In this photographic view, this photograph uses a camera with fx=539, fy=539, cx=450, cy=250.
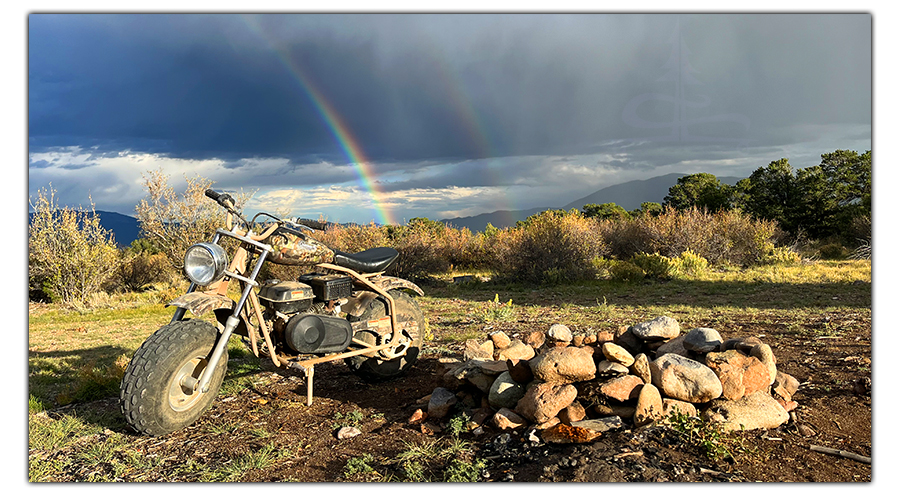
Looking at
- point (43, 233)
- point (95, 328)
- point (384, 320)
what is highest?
point (43, 233)

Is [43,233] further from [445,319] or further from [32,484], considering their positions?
[32,484]

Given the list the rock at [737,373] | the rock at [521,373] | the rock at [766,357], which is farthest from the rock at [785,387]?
the rock at [521,373]

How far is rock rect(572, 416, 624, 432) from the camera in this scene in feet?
11.1

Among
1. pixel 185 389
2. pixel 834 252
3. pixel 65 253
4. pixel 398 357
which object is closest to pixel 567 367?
pixel 398 357

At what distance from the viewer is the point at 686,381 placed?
140 inches

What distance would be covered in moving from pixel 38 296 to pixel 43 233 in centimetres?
200

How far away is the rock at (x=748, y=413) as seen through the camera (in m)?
3.34

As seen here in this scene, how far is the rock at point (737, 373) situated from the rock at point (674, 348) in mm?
502

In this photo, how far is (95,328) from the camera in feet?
32.3

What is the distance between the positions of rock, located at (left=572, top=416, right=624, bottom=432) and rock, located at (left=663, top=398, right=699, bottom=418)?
12.2 inches

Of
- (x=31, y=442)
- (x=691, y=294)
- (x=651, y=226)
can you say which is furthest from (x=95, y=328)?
(x=651, y=226)

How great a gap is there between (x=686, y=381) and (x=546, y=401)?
93 centimetres

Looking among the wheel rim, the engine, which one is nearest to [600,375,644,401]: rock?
the engine

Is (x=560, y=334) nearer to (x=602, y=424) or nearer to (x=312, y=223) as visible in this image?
(x=602, y=424)
